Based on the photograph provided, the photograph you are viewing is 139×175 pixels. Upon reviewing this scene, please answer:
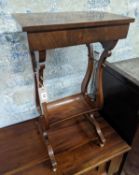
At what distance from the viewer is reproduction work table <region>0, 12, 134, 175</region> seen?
0.60m

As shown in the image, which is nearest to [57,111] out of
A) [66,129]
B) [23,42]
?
[66,129]

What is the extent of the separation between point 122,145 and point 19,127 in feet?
2.18

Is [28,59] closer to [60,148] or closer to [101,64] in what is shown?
[101,64]

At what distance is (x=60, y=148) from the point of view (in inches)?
37.4

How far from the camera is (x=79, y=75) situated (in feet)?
3.77

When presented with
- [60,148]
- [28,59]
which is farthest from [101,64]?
[60,148]

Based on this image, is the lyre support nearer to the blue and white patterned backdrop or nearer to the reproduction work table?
the reproduction work table

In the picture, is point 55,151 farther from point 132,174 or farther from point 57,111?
point 132,174

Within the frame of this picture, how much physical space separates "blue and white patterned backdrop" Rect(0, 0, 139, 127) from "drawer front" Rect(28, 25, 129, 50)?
0.87 ft

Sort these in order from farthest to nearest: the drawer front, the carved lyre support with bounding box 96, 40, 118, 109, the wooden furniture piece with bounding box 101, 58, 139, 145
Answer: the wooden furniture piece with bounding box 101, 58, 139, 145, the carved lyre support with bounding box 96, 40, 118, 109, the drawer front

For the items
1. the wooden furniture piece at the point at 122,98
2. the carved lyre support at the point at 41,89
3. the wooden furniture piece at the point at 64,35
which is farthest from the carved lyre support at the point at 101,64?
the carved lyre support at the point at 41,89

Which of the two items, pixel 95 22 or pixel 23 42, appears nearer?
pixel 95 22

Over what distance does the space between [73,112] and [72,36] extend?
0.48 m

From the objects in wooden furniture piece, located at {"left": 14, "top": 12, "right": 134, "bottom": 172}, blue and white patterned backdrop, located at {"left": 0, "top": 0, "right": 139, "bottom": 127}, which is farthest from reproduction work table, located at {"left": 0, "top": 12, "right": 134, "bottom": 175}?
blue and white patterned backdrop, located at {"left": 0, "top": 0, "right": 139, "bottom": 127}
